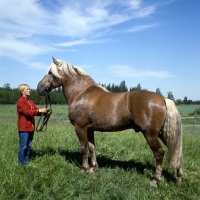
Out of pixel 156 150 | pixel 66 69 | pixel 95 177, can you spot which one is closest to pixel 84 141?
pixel 95 177

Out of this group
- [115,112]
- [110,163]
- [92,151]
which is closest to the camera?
[115,112]

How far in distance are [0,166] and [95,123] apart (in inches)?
78.5

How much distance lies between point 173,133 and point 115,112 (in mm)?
1128

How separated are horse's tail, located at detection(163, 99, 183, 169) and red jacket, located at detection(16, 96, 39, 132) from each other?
2588mm

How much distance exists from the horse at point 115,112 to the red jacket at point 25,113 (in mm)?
587

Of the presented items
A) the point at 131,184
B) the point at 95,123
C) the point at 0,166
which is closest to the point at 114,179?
the point at 131,184

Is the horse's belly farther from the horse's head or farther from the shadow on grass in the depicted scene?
the horse's head

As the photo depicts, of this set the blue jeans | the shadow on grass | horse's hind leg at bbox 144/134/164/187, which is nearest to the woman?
the blue jeans

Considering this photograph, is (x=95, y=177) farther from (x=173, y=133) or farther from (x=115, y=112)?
(x=173, y=133)

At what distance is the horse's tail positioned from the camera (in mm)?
4387

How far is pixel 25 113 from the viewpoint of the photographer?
192 inches

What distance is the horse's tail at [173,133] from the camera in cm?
439

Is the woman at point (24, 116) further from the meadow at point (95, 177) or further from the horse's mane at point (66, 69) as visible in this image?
the horse's mane at point (66, 69)

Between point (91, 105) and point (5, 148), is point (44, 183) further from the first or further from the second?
point (5, 148)
